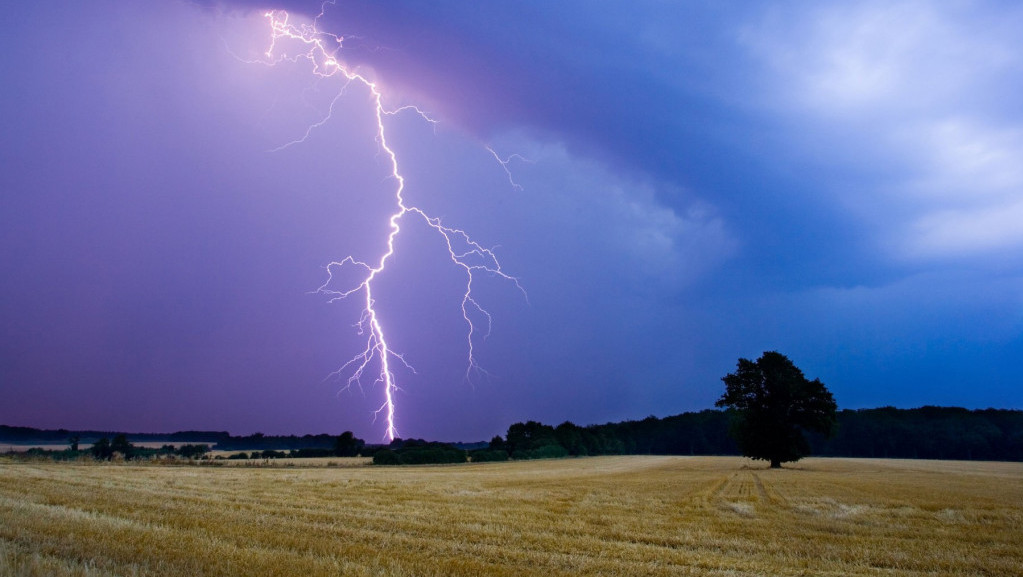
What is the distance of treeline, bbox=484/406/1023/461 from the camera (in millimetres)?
87812

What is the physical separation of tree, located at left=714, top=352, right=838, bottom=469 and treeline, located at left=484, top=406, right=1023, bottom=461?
127ft

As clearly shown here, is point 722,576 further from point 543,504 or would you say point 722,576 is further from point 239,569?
point 543,504

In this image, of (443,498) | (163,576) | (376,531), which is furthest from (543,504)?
(163,576)

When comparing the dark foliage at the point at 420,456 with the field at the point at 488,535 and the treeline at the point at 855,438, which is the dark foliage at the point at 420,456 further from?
the field at the point at 488,535

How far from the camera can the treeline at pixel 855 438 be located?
8781 cm

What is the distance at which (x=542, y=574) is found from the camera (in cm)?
679

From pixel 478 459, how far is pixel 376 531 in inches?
2640

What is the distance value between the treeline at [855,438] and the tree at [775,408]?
3884 cm

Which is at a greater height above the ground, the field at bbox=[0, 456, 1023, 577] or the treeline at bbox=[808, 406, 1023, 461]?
the treeline at bbox=[808, 406, 1023, 461]

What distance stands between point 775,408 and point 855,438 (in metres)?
74.2

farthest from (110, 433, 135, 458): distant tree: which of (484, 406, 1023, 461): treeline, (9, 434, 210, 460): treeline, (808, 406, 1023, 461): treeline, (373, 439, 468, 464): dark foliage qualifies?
(808, 406, 1023, 461): treeline

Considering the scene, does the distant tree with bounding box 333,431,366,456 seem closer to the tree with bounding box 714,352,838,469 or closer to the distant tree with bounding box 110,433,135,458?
the distant tree with bounding box 110,433,135,458

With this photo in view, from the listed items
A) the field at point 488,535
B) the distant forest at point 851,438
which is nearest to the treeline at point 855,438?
the distant forest at point 851,438

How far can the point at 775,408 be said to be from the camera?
45.7 meters
